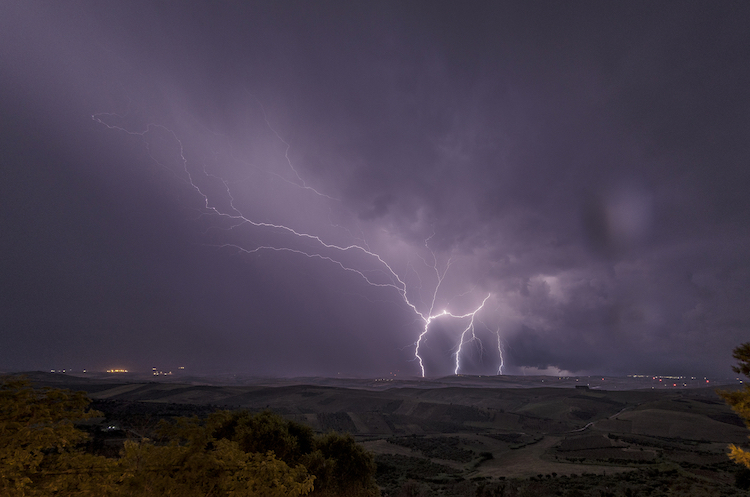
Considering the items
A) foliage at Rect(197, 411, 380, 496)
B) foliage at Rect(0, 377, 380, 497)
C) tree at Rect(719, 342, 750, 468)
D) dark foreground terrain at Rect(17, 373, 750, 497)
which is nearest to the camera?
foliage at Rect(0, 377, 380, 497)

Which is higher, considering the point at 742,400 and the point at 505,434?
the point at 742,400

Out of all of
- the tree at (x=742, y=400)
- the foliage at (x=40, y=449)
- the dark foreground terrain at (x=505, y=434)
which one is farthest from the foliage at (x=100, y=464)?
the tree at (x=742, y=400)

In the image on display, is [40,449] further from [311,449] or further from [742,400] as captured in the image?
[742,400]

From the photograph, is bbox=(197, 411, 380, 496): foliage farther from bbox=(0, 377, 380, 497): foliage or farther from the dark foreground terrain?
bbox=(0, 377, 380, 497): foliage

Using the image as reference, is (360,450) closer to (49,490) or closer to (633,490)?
(49,490)

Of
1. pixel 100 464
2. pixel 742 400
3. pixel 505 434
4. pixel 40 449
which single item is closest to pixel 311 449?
pixel 100 464

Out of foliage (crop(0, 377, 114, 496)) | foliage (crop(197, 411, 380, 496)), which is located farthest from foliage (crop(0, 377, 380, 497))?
foliage (crop(197, 411, 380, 496))

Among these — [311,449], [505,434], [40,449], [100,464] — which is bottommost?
[505,434]

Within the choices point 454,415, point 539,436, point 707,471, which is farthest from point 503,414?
point 707,471

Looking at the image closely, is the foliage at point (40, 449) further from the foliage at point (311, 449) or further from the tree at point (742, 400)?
the tree at point (742, 400)
